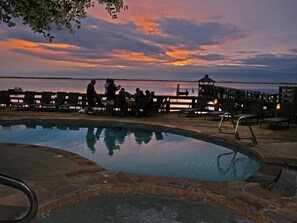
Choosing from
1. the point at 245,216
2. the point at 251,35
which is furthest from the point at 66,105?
the point at 251,35

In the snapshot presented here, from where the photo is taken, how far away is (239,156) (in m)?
7.48

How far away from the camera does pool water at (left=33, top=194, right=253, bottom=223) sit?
13.0 ft

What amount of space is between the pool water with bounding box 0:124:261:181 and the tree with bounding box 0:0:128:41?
328 centimetres

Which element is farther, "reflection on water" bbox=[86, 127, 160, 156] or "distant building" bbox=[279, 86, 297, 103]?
"distant building" bbox=[279, 86, 297, 103]

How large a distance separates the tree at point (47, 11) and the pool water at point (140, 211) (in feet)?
9.52

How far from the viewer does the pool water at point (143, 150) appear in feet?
21.9

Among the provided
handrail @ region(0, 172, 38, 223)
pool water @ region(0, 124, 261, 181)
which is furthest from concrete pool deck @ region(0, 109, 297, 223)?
handrail @ region(0, 172, 38, 223)

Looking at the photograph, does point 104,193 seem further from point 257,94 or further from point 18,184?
point 257,94

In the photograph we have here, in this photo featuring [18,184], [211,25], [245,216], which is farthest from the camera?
[211,25]

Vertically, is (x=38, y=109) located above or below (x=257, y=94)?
below

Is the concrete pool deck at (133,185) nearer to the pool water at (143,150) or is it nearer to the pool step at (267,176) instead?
the pool step at (267,176)

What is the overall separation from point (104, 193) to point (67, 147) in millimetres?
4513

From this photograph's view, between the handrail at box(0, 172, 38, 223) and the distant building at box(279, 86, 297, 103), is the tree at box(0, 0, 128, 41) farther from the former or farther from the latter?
the distant building at box(279, 86, 297, 103)

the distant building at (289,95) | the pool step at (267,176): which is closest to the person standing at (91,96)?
the distant building at (289,95)
